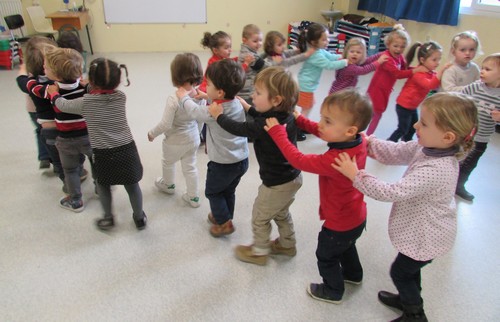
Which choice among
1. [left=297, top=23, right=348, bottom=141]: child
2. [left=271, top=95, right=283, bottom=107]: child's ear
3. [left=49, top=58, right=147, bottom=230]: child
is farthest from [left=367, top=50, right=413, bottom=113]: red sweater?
[left=49, top=58, right=147, bottom=230]: child

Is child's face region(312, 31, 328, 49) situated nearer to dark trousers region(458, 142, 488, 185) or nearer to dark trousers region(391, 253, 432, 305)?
dark trousers region(458, 142, 488, 185)

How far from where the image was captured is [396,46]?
2693 millimetres

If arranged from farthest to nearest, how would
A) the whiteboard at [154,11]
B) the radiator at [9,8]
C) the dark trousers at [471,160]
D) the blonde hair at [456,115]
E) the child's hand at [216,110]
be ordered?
the whiteboard at [154,11], the radiator at [9,8], the dark trousers at [471,160], the child's hand at [216,110], the blonde hair at [456,115]

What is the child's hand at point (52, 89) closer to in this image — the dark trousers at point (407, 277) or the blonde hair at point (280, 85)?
the blonde hair at point (280, 85)

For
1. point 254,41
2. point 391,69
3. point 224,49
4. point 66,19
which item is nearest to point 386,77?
point 391,69

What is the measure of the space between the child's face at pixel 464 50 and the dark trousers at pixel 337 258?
1.67 meters

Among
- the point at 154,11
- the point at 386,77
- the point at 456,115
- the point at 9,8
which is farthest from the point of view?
the point at 154,11

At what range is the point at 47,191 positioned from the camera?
92.7 inches

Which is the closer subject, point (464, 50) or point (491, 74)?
point (491, 74)

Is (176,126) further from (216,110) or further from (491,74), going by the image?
(491,74)

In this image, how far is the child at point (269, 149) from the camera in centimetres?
142

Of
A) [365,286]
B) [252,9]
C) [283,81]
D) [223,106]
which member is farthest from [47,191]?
[252,9]

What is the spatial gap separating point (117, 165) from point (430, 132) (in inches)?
55.1

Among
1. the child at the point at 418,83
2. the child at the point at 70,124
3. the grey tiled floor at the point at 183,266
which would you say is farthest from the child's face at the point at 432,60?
the child at the point at 70,124
